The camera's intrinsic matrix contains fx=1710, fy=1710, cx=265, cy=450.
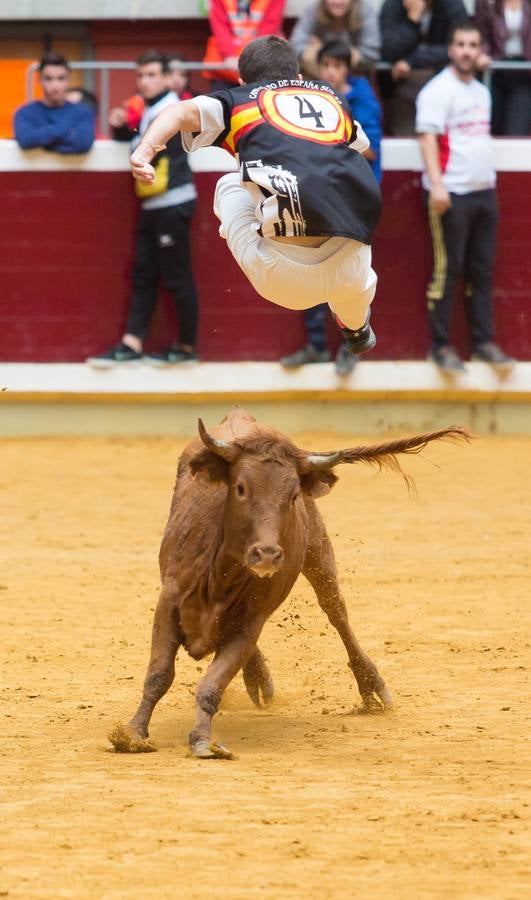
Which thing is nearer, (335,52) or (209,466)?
(209,466)

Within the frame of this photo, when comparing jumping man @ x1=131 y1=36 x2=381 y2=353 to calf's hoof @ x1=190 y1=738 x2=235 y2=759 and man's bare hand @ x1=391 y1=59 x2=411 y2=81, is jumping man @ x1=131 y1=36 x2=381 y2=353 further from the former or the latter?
man's bare hand @ x1=391 y1=59 x2=411 y2=81

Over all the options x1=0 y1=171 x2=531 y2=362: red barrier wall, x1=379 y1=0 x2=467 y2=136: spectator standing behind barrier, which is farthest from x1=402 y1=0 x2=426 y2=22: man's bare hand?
x1=0 y1=171 x2=531 y2=362: red barrier wall

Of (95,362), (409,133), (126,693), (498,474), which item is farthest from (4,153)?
(126,693)

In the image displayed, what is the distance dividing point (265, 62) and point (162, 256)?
614 centimetres

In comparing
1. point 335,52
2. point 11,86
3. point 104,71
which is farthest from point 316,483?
point 11,86

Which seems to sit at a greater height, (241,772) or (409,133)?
(409,133)

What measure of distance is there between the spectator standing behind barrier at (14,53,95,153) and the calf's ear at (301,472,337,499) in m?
6.68

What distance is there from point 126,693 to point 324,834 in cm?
205

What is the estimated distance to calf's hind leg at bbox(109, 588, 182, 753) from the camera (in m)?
5.47

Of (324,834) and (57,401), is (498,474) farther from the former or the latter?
(324,834)

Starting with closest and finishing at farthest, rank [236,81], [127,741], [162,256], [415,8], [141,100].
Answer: [127,741] → [141,100] → [236,81] → [415,8] → [162,256]

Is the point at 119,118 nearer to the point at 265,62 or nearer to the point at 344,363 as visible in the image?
the point at 344,363

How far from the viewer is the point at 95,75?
1384 centimetres

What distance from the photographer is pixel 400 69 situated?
38.5 ft
